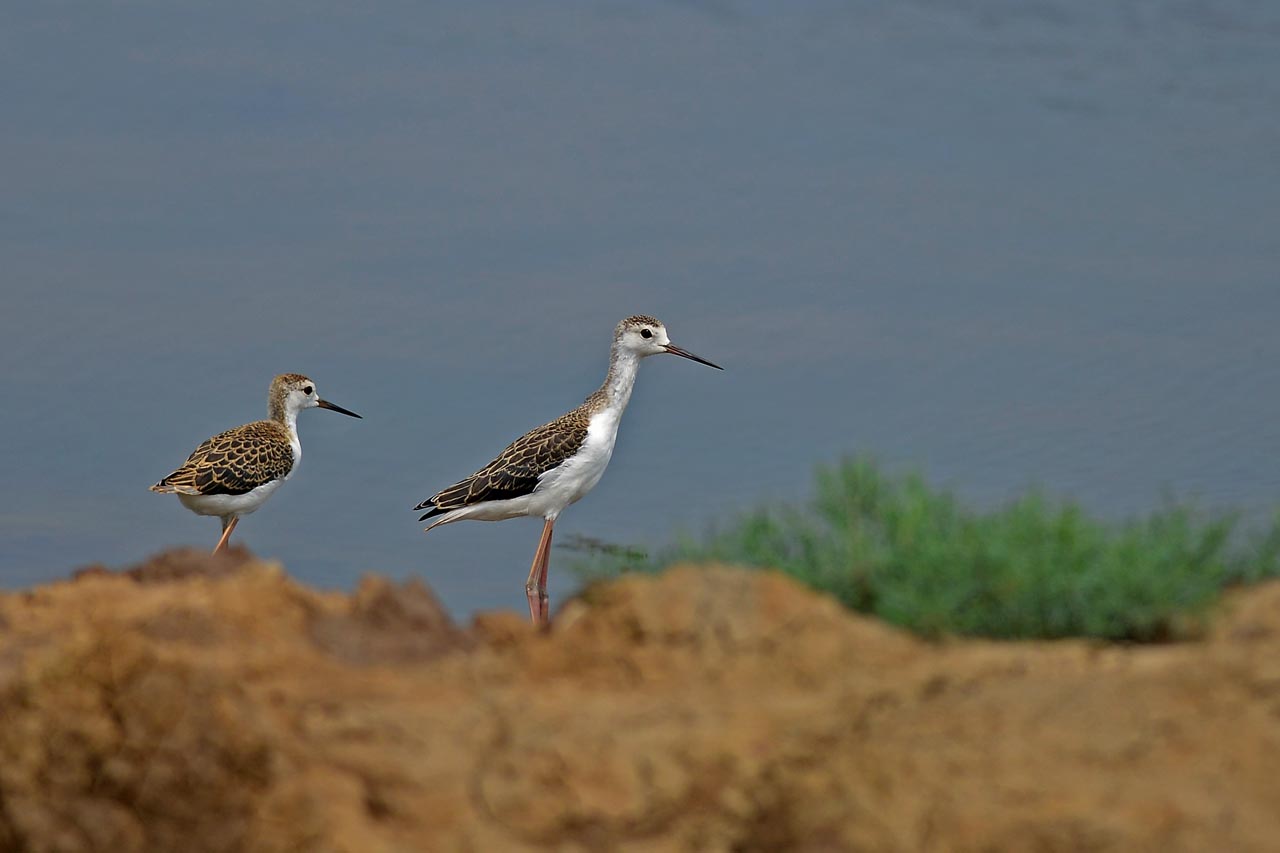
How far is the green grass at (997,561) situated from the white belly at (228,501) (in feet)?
21.8

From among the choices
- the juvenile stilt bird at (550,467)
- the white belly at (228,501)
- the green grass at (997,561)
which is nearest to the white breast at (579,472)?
the juvenile stilt bird at (550,467)

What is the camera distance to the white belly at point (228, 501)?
41.8 feet

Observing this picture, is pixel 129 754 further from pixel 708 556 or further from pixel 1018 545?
pixel 1018 545

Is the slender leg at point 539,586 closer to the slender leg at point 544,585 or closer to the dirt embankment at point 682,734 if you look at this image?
the slender leg at point 544,585

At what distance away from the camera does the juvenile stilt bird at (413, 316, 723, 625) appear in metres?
12.1

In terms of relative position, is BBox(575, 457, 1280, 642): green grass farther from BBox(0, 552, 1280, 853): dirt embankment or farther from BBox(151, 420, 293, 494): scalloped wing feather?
BBox(151, 420, 293, 494): scalloped wing feather

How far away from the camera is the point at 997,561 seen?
6258 millimetres

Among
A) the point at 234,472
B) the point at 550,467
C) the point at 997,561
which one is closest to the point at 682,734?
the point at 997,561

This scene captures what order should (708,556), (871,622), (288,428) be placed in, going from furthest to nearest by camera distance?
(288,428)
(708,556)
(871,622)

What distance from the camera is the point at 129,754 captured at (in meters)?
6.36

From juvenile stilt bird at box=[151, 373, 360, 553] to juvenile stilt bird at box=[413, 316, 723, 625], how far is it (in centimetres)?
150

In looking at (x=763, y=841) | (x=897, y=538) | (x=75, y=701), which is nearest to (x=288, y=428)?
(x=75, y=701)

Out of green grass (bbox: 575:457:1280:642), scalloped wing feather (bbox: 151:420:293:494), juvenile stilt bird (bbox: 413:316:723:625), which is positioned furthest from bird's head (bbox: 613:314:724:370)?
green grass (bbox: 575:457:1280:642)

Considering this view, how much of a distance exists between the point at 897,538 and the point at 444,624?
1885 millimetres
